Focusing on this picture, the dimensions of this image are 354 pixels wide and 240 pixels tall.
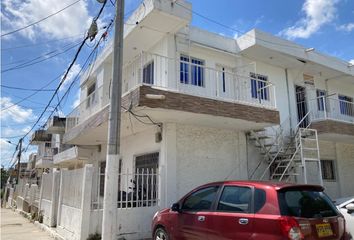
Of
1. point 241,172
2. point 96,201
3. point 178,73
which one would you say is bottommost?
point 96,201

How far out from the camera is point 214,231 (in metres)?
5.27

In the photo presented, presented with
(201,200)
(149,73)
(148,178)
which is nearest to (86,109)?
(149,73)

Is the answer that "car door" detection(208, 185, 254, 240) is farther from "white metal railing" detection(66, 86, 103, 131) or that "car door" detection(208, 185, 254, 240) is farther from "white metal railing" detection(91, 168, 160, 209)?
"white metal railing" detection(66, 86, 103, 131)

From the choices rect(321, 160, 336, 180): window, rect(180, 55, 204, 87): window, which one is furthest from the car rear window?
rect(321, 160, 336, 180): window

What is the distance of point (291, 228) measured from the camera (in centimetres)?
422

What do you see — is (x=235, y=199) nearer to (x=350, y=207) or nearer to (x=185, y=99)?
(x=350, y=207)

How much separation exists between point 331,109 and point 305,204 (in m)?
13.1

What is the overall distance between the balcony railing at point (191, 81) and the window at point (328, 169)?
5065 millimetres

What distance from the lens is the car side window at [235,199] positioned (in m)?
4.97

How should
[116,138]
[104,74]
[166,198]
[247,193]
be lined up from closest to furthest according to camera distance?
[247,193] < [116,138] < [166,198] < [104,74]

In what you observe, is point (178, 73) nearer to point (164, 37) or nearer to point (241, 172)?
point (164, 37)

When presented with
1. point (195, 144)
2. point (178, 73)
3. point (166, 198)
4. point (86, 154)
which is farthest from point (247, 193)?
point (86, 154)

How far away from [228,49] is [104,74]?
5.39 m

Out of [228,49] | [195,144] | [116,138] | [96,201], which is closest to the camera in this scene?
[116,138]
